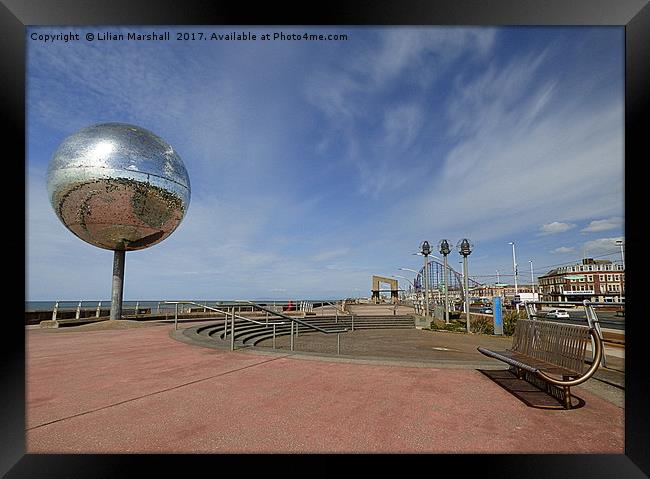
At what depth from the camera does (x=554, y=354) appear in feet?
16.3

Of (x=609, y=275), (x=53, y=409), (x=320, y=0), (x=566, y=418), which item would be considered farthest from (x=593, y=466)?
(x=609, y=275)

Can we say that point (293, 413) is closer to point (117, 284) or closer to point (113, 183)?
point (113, 183)

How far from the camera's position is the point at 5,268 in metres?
2.90

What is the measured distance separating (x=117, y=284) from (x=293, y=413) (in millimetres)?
14198

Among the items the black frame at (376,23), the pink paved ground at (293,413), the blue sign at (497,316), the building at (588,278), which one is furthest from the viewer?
the building at (588,278)

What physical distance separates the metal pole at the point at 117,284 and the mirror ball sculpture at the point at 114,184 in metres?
0.04

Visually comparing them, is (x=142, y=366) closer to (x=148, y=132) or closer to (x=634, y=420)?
(x=634, y=420)

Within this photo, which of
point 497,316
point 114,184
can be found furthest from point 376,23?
point 497,316

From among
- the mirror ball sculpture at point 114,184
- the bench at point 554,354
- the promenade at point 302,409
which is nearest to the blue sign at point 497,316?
the promenade at point 302,409

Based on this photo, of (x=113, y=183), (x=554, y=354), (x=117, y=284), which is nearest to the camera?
(x=554, y=354)

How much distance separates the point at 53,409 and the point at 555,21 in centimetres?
682

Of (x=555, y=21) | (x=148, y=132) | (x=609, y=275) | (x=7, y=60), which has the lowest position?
(x=609, y=275)

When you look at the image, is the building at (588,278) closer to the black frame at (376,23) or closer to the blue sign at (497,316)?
the blue sign at (497,316)

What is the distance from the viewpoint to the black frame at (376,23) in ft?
9.76
